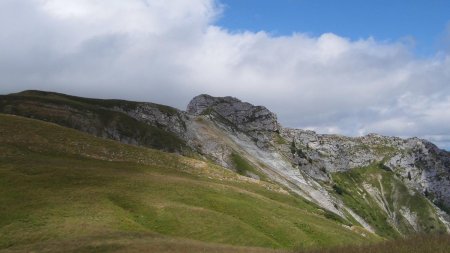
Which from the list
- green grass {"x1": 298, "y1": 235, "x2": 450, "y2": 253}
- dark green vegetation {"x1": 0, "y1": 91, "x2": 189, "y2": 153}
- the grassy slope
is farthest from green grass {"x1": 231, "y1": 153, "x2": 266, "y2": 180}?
green grass {"x1": 298, "y1": 235, "x2": 450, "y2": 253}

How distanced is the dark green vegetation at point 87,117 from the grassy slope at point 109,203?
5286 cm

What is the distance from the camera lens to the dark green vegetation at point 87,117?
14475 centimetres

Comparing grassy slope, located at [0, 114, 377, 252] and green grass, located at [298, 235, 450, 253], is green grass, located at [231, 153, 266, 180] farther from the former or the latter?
green grass, located at [298, 235, 450, 253]

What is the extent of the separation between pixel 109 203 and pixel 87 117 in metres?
99.8

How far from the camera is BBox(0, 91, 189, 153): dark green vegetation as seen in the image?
475 ft

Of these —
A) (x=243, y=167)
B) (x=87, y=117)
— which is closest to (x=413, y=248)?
(x=87, y=117)

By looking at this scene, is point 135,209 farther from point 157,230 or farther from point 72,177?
point 72,177

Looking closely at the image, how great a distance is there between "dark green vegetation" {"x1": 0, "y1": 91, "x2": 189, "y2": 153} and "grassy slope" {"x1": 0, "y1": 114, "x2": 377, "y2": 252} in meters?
52.9

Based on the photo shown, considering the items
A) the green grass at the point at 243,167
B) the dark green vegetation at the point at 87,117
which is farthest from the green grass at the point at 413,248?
the green grass at the point at 243,167

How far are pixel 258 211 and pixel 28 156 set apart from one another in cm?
3828

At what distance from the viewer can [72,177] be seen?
68.9 meters

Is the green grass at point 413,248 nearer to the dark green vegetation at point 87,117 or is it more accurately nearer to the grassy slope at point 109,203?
the grassy slope at point 109,203

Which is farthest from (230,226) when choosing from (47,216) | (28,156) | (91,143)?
(91,143)

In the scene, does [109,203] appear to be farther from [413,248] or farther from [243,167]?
[243,167]
